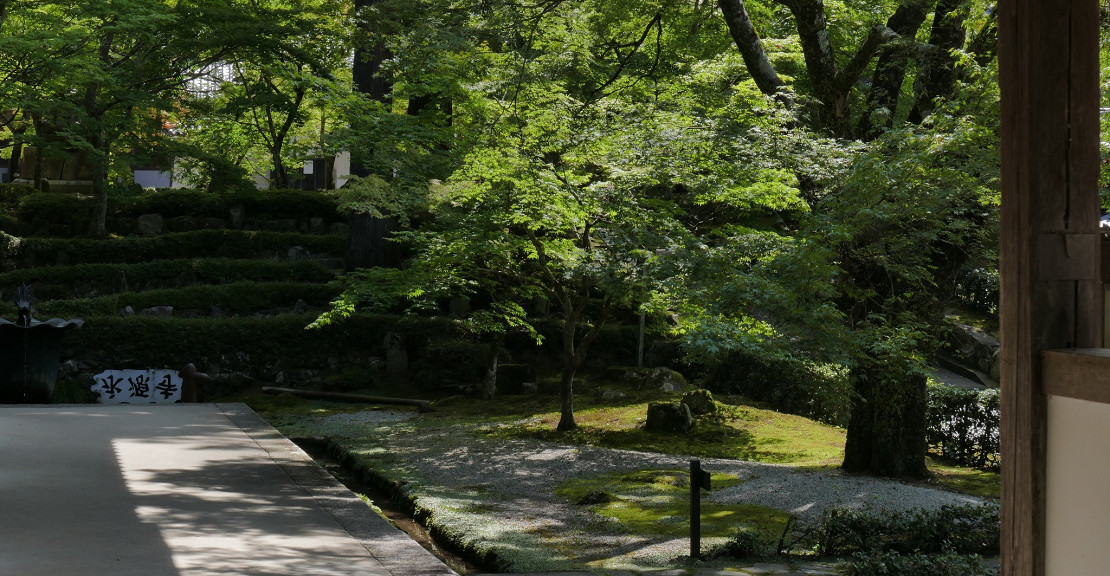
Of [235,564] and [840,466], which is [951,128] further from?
[235,564]

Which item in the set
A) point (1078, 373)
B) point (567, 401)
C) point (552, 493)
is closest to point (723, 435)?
point (567, 401)

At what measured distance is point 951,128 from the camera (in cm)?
790

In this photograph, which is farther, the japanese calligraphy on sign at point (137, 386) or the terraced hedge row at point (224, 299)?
the terraced hedge row at point (224, 299)

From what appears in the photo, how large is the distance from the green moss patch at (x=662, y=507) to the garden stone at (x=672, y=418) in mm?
2311

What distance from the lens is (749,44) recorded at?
993 centimetres

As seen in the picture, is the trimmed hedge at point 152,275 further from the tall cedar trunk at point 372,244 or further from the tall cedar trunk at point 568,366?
the tall cedar trunk at point 568,366

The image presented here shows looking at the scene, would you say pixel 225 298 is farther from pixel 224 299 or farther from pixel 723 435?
pixel 723 435

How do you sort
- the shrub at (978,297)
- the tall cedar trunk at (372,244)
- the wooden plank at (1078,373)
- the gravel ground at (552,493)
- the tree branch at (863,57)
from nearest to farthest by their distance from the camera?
the wooden plank at (1078,373)
the gravel ground at (552,493)
the tree branch at (863,57)
the tall cedar trunk at (372,244)
the shrub at (978,297)

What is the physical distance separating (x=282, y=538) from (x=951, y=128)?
6.15 m

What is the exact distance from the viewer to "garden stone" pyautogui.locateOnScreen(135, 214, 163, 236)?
827 inches

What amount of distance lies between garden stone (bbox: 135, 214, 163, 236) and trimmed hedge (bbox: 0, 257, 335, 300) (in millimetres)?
2462

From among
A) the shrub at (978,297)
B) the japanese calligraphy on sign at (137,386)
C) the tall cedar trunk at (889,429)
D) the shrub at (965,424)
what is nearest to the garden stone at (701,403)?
the shrub at (965,424)

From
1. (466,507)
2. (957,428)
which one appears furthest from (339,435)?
(957,428)

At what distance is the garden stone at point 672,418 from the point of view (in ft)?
39.3
